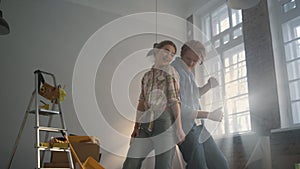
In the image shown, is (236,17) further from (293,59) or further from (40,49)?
(40,49)

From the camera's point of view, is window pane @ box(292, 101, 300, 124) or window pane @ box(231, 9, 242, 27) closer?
window pane @ box(292, 101, 300, 124)

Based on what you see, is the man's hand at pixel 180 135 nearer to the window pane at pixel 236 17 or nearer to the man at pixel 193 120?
the man at pixel 193 120

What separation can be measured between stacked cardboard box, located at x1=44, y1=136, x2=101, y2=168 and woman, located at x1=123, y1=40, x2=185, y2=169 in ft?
3.69

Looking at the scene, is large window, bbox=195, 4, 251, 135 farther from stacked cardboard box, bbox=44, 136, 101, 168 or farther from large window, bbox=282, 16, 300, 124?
Result: stacked cardboard box, bbox=44, 136, 101, 168

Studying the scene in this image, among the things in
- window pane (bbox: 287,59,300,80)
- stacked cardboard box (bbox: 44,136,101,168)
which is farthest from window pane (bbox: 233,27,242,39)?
stacked cardboard box (bbox: 44,136,101,168)

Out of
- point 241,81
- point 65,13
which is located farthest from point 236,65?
point 65,13

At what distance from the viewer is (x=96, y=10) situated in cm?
501

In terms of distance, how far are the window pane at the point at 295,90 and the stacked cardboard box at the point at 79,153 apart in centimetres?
230

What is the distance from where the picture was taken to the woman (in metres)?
2.07

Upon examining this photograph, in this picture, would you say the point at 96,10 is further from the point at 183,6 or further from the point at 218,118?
the point at 218,118

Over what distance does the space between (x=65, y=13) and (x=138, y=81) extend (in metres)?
1.47

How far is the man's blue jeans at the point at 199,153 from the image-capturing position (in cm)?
225

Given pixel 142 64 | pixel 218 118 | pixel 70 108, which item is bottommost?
pixel 218 118

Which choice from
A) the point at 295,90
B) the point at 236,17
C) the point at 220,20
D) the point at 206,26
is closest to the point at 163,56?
the point at 295,90
